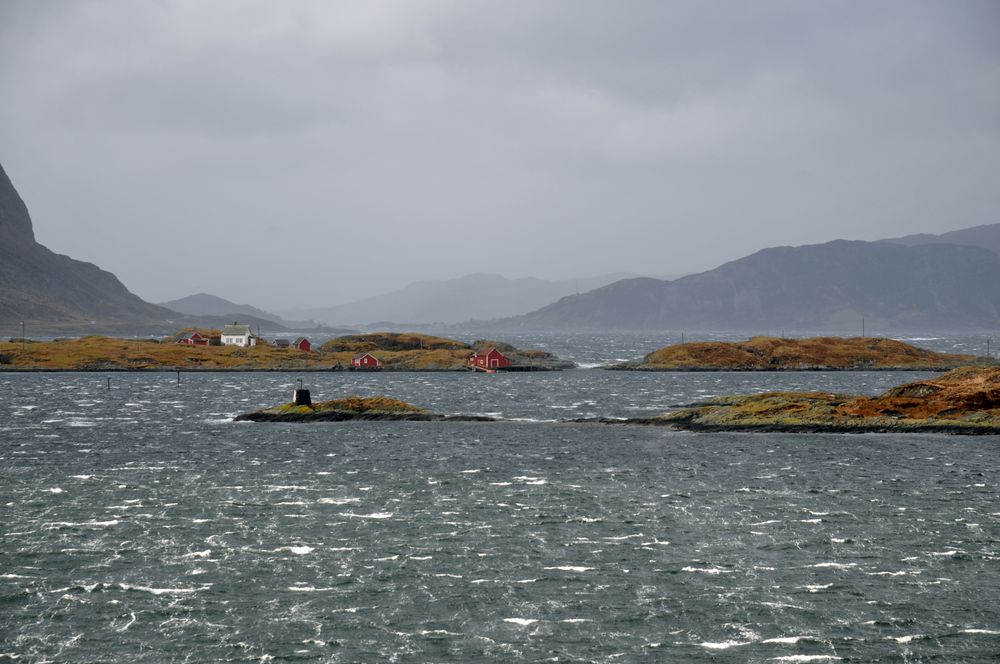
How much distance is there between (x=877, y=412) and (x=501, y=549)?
2355 inches

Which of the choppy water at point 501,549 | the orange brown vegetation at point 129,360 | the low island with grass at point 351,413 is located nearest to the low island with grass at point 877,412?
the choppy water at point 501,549

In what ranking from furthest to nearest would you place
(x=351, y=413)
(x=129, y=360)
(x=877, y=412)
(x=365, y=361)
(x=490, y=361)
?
(x=365, y=361) < (x=490, y=361) < (x=129, y=360) < (x=351, y=413) < (x=877, y=412)

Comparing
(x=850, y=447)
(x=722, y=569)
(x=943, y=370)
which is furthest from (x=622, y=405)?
(x=943, y=370)

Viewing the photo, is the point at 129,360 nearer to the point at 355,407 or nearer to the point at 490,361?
the point at 490,361

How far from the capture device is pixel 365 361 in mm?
197125

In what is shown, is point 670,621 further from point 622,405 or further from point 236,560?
point 622,405

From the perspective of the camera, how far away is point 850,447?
236 feet

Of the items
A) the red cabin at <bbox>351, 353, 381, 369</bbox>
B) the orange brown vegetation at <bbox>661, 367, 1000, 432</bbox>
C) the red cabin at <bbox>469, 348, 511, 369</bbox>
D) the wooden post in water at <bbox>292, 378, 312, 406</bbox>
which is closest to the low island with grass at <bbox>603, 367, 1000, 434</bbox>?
the orange brown vegetation at <bbox>661, 367, 1000, 432</bbox>

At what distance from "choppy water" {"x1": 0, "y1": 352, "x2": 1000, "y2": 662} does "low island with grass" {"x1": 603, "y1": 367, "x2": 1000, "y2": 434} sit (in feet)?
15.3

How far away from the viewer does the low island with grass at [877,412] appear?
268 feet

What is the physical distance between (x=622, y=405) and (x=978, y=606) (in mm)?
83882

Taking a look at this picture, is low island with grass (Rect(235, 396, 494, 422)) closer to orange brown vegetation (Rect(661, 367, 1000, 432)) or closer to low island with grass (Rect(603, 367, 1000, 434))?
low island with grass (Rect(603, 367, 1000, 434))

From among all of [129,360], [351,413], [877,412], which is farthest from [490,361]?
[877,412]

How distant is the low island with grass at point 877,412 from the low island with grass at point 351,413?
67.6ft
